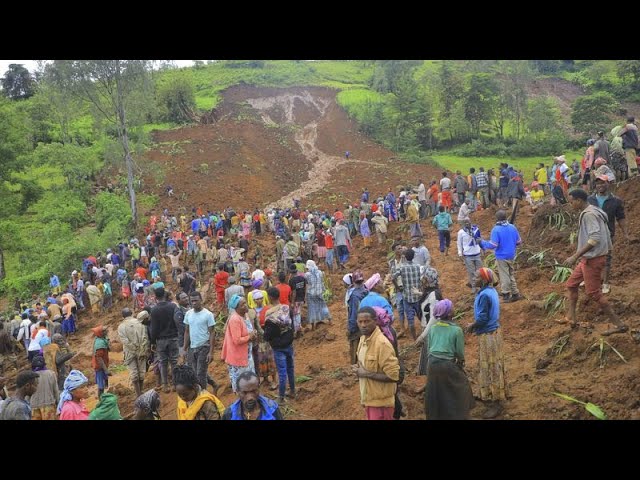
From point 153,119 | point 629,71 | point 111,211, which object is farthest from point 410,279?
point 629,71

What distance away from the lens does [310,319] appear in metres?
10.1

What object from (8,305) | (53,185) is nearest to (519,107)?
(53,185)

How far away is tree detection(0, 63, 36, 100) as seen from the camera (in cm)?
4562

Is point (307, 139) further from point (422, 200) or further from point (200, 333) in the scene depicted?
point (200, 333)

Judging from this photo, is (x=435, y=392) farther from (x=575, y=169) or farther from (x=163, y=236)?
(x=163, y=236)

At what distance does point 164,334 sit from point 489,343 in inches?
181

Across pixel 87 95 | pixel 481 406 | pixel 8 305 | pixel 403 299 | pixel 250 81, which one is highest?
pixel 250 81

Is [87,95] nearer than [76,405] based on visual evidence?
No

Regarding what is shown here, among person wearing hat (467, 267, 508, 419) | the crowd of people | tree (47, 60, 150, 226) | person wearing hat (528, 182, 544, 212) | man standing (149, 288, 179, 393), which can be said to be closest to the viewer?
the crowd of people

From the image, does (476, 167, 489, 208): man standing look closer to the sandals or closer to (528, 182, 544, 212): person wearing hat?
(528, 182, 544, 212): person wearing hat

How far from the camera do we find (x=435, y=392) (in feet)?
15.1

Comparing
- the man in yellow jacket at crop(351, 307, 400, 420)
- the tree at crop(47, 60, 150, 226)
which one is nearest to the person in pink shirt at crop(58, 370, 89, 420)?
the man in yellow jacket at crop(351, 307, 400, 420)

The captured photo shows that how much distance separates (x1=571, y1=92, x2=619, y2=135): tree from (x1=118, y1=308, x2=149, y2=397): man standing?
34587mm

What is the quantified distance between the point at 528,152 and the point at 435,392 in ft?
112
